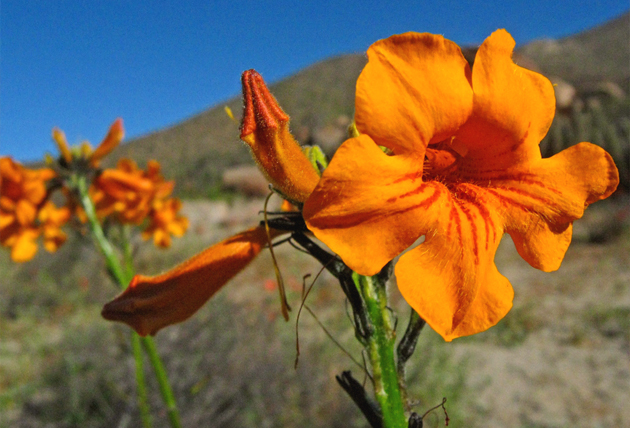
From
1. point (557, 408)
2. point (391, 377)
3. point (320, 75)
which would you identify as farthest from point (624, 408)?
point (320, 75)

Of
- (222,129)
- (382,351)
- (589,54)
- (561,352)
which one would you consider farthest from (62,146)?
(589,54)

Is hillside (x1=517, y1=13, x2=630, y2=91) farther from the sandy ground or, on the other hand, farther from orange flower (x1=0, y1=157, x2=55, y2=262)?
orange flower (x1=0, y1=157, x2=55, y2=262)

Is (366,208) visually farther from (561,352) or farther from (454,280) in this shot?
(561,352)

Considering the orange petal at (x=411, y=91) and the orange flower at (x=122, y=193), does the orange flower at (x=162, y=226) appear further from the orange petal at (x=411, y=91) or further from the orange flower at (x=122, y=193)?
the orange petal at (x=411, y=91)

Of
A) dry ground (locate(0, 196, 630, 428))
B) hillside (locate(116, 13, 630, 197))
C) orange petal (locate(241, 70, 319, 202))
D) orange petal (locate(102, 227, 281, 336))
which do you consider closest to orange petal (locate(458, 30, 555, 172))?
orange petal (locate(241, 70, 319, 202))

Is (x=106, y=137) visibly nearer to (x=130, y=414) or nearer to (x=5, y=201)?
(x=5, y=201)
